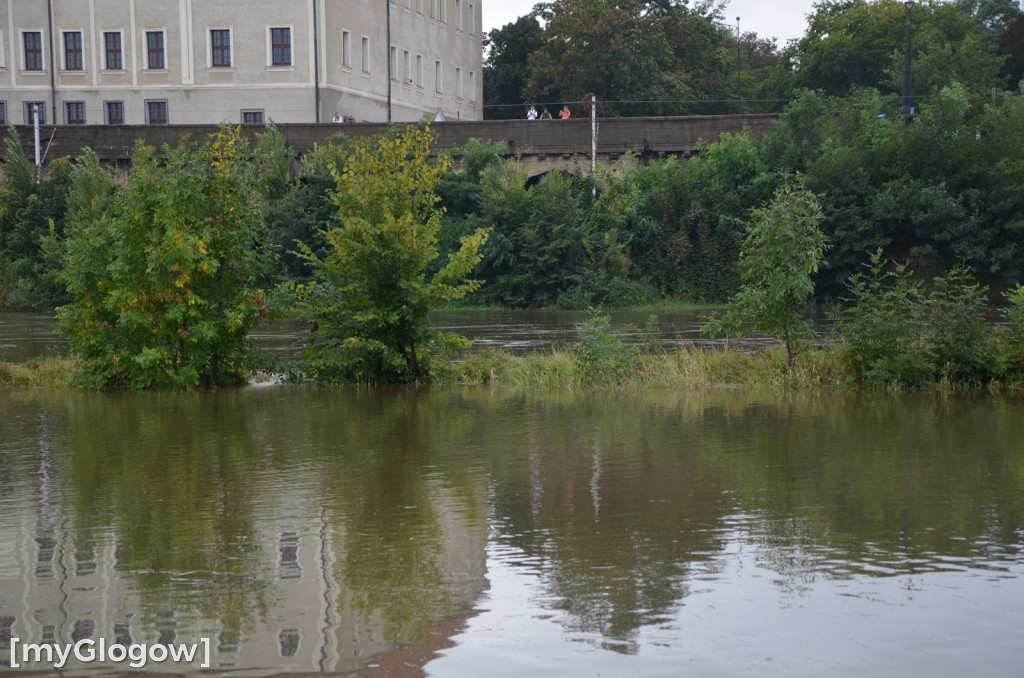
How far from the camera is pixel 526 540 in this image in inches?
375

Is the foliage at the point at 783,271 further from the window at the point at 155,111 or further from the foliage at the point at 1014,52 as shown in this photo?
the foliage at the point at 1014,52

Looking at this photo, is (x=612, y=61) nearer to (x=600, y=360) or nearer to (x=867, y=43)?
(x=867, y=43)

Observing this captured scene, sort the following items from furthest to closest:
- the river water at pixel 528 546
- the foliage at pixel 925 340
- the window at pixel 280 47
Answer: the window at pixel 280 47
the foliage at pixel 925 340
the river water at pixel 528 546

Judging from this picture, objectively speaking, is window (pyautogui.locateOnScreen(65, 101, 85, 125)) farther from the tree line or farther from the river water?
the river water

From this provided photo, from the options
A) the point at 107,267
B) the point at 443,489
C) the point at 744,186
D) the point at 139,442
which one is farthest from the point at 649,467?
the point at 744,186

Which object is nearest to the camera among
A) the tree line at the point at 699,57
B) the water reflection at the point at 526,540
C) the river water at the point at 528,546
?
the river water at the point at 528,546

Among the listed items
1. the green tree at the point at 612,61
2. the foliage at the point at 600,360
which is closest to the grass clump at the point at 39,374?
the foliage at the point at 600,360

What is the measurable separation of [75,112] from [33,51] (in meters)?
3.82

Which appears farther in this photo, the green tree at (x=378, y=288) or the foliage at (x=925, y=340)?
the green tree at (x=378, y=288)

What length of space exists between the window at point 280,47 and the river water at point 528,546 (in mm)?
52554

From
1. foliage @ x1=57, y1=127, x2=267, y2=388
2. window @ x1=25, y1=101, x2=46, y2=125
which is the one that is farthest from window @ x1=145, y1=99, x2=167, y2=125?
foliage @ x1=57, y1=127, x2=267, y2=388

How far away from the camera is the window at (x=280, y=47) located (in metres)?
66.2

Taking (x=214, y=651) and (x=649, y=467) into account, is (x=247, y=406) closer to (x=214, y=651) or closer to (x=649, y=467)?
(x=649, y=467)

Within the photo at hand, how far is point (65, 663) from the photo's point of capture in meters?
6.80
